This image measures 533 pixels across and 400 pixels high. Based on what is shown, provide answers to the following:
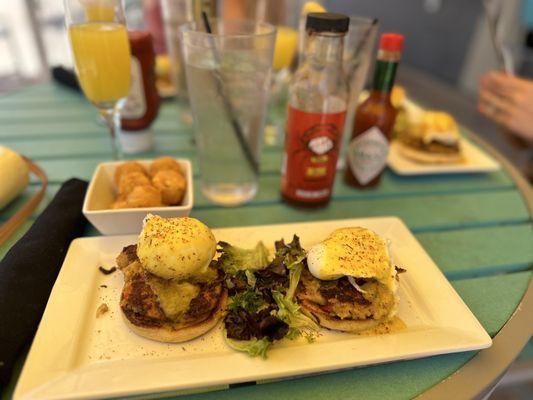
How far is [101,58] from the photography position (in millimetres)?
986

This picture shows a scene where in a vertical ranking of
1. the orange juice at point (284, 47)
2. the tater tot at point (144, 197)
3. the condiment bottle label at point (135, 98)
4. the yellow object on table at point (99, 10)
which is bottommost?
the tater tot at point (144, 197)

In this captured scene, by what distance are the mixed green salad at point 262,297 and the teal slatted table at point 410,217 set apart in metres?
0.07

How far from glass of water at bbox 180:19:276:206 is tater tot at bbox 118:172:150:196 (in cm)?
20

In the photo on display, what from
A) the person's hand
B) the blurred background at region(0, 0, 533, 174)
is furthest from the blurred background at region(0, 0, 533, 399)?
the person's hand

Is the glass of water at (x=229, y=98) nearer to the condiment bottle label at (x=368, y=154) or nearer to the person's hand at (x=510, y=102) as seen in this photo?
the condiment bottle label at (x=368, y=154)

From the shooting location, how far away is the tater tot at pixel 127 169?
96 centimetres

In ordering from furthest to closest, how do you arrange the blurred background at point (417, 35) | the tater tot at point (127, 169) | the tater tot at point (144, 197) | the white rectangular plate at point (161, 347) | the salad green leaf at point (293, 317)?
the blurred background at point (417, 35) < the tater tot at point (127, 169) < the tater tot at point (144, 197) < the salad green leaf at point (293, 317) < the white rectangular plate at point (161, 347)

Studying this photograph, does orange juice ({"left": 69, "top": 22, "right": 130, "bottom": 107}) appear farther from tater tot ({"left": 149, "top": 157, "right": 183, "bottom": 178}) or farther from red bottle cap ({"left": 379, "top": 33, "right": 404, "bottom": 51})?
red bottle cap ({"left": 379, "top": 33, "right": 404, "bottom": 51})

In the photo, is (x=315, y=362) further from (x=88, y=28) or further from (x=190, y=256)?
(x=88, y=28)

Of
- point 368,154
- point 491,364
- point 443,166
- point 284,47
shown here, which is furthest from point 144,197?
point 443,166

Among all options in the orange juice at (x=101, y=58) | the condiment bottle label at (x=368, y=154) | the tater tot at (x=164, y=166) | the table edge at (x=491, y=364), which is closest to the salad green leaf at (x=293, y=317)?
the table edge at (x=491, y=364)

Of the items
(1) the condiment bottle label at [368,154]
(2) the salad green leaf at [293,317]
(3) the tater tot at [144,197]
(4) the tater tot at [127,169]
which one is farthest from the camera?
(1) the condiment bottle label at [368,154]

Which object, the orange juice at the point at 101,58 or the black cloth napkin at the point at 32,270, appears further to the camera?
the orange juice at the point at 101,58

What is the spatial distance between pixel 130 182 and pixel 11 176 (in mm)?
335
